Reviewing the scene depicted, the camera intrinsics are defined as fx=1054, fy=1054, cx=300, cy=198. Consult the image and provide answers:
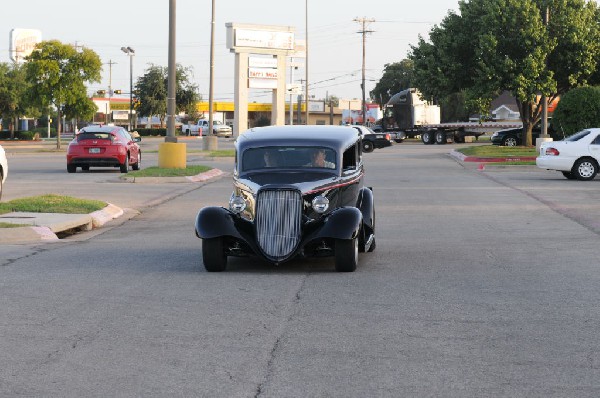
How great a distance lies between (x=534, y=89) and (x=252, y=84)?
25832 mm

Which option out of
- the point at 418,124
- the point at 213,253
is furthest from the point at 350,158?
the point at 418,124

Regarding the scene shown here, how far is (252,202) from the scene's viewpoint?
1257 cm

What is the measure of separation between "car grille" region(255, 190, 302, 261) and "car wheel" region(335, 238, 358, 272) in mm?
484

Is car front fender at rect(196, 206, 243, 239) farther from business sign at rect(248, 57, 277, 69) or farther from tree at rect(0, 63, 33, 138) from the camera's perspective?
tree at rect(0, 63, 33, 138)

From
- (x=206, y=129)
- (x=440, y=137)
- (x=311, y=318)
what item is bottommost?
(x=311, y=318)

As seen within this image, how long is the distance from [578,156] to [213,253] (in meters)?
21.0

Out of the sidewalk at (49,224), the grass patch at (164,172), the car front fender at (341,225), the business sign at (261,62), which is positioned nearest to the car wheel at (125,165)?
the grass patch at (164,172)

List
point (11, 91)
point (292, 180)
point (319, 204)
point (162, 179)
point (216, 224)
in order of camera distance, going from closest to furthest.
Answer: point (216, 224) → point (319, 204) → point (292, 180) → point (162, 179) → point (11, 91)

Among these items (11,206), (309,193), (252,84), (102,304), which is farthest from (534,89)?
(102,304)

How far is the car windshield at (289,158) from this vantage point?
13305 mm

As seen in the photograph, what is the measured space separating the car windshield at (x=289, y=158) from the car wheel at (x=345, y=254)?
1.45 meters

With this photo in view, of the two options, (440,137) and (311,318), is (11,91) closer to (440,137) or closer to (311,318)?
(440,137)

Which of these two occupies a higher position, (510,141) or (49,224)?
(510,141)

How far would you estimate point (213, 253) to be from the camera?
12.3 meters
